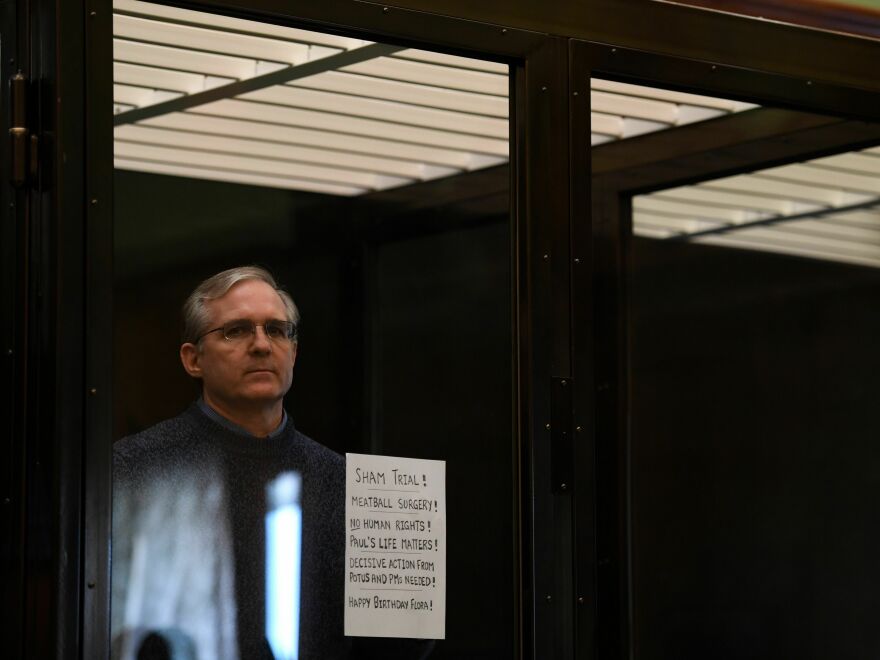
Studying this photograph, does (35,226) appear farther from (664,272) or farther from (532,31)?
(664,272)

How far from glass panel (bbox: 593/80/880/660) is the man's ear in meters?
1.13

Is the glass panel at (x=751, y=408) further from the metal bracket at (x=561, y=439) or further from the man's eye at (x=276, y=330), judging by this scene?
the man's eye at (x=276, y=330)

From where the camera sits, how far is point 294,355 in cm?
210

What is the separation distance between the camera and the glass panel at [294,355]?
196cm

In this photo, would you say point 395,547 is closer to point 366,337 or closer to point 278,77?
point 366,337

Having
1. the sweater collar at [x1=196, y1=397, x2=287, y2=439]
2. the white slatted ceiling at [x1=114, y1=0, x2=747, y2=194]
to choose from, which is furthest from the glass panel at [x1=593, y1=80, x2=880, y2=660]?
the sweater collar at [x1=196, y1=397, x2=287, y2=439]

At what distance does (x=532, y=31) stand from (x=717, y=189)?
993mm

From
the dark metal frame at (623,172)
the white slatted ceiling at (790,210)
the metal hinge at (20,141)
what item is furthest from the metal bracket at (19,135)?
the white slatted ceiling at (790,210)

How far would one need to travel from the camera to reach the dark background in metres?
1.98

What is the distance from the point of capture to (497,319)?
7.34 feet

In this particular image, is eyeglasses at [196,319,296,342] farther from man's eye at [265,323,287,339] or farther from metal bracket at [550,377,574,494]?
metal bracket at [550,377,574,494]

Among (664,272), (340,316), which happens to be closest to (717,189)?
(664,272)

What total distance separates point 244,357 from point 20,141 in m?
0.42

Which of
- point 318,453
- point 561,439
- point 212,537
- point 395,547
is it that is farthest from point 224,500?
point 561,439
